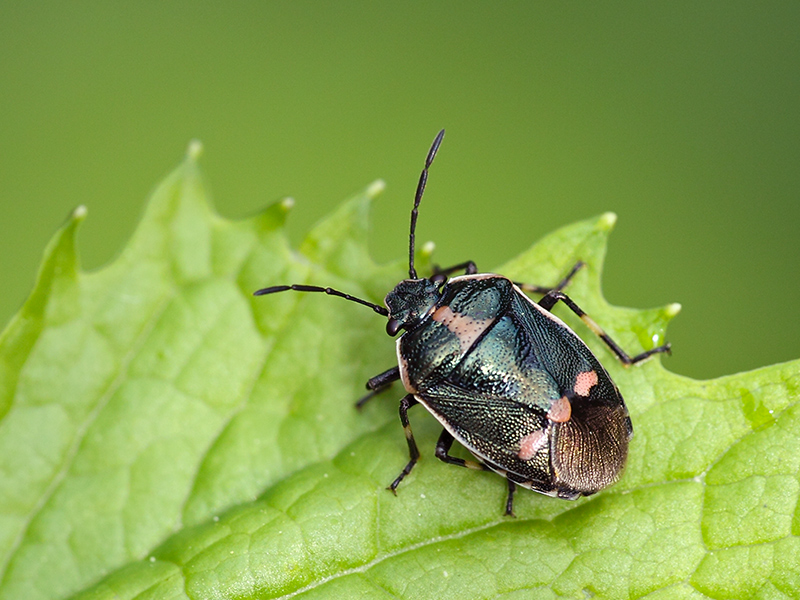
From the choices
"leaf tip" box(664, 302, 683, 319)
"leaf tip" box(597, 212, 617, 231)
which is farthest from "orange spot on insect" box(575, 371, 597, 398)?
"leaf tip" box(597, 212, 617, 231)

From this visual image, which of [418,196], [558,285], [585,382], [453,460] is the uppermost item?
[418,196]

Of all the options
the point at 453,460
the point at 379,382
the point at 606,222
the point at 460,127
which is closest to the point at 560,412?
the point at 453,460

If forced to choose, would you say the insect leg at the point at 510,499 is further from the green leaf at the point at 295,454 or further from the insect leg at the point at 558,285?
the insect leg at the point at 558,285

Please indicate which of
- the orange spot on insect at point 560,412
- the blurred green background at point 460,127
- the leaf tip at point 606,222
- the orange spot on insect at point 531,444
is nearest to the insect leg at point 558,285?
the leaf tip at point 606,222

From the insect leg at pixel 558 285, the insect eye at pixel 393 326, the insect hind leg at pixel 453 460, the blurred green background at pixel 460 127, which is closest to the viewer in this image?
the insect hind leg at pixel 453 460

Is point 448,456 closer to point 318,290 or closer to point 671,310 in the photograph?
point 318,290

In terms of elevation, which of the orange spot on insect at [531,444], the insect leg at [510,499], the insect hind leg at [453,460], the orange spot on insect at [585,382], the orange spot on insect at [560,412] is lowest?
the insect leg at [510,499]

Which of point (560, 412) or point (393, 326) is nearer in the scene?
point (560, 412)
